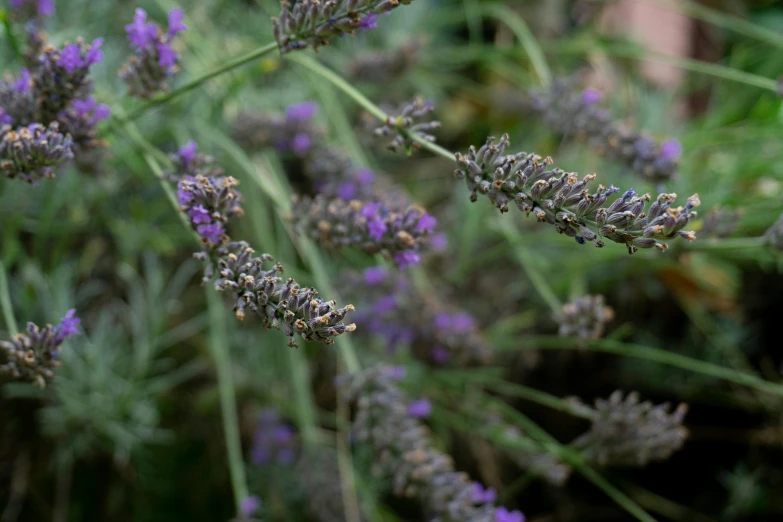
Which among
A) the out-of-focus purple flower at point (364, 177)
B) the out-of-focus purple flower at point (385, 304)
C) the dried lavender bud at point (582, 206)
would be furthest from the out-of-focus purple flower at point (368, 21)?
the out-of-focus purple flower at point (385, 304)

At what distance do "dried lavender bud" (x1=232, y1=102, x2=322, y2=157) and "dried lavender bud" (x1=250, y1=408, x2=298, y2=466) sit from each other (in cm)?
42

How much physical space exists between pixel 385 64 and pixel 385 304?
1.31 ft

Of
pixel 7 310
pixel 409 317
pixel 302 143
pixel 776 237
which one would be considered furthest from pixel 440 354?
pixel 7 310

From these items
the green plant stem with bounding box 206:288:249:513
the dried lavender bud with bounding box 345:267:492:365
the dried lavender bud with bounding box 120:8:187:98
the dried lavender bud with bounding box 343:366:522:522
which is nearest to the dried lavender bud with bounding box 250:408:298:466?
the green plant stem with bounding box 206:288:249:513

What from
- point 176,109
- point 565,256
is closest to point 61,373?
point 176,109

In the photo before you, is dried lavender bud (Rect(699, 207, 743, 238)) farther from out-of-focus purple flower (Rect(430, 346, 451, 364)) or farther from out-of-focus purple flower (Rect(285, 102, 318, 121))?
out-of-focus purple flower (Rect(285, 102, 318, 121))

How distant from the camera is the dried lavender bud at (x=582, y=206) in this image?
1.48 ft

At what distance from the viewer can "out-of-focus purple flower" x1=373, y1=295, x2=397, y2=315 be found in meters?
0.94

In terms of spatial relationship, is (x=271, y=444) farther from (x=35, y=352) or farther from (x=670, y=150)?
(x=670, y=150)

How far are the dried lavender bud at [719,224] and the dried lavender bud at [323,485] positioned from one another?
1.73ft

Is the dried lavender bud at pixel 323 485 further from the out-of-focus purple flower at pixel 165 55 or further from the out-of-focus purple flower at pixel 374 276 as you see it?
the out-of-focus purple flower at pixel 165 55

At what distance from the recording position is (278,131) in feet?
3.10

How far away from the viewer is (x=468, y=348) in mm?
920

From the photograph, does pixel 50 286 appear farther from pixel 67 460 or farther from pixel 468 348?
pixel 468 348
